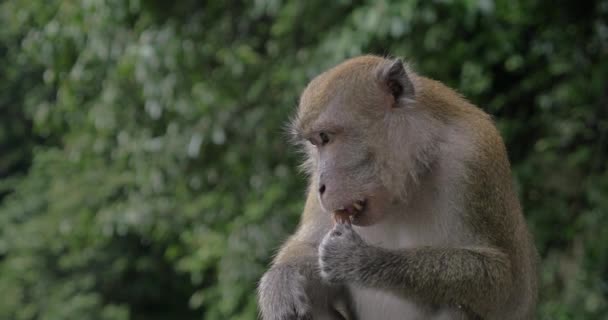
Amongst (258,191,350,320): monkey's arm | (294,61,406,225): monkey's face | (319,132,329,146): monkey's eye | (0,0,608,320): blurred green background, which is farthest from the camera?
(0,0,608,320): blurred green background

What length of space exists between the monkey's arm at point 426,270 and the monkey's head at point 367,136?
0.41 feet

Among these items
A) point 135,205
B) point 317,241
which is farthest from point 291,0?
point 317,241

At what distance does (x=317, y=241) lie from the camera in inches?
150

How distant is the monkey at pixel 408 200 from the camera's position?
3.32 metres

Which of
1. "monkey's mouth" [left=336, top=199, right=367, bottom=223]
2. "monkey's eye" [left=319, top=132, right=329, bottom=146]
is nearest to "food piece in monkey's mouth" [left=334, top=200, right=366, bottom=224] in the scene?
"monkey's mouth" [left=336, top=199, right=367, bottom=223]

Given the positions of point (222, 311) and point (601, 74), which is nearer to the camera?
point (601, 74)

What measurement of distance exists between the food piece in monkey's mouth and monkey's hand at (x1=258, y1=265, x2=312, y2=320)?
1.23ft

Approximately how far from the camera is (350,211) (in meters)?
3.32

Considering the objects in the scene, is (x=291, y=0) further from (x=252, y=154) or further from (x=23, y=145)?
(x=23, y=145)

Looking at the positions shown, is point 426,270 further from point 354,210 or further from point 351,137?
point 351,137

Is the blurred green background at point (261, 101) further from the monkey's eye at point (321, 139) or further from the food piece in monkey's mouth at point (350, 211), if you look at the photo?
the food piece in monkey's mouth at point (350, 211)

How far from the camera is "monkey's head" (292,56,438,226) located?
10.8 ft

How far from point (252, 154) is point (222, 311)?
1371mm

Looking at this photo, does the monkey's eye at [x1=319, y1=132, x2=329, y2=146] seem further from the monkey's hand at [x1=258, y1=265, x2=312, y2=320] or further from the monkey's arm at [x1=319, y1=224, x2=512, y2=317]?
the monkey's hand at [x1=258, y1=265, x2=312, y2=320]
